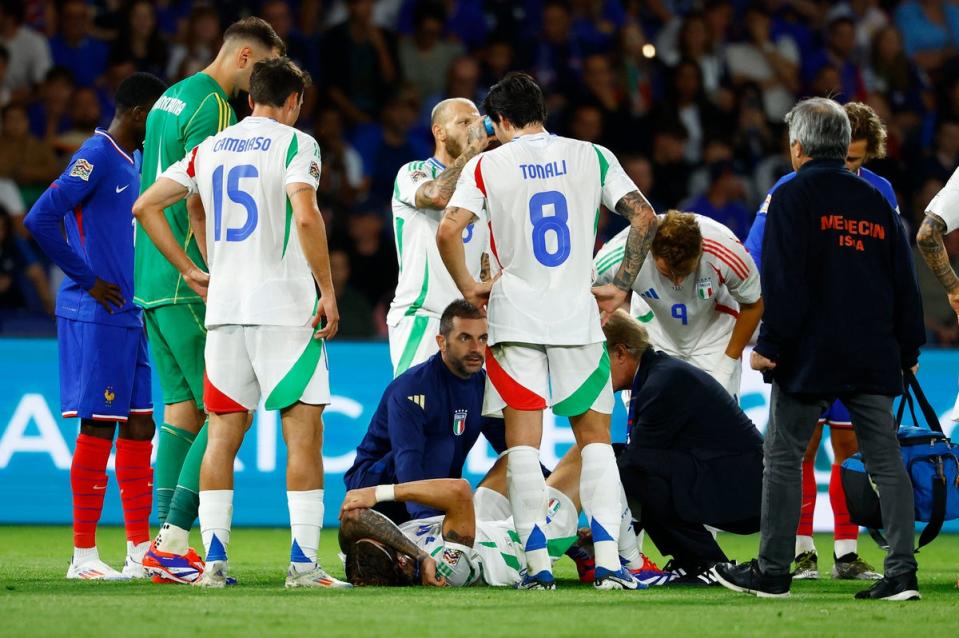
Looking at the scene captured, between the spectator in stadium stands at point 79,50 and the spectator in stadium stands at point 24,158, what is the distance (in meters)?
1.22

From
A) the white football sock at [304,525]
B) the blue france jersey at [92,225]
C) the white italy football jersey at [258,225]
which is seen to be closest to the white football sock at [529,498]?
the white football sock at [304,525]

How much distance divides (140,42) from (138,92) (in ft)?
21.2

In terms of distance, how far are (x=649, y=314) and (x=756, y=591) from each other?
228 cm

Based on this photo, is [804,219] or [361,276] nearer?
[804,219]

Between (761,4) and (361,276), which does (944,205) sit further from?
(761,4)

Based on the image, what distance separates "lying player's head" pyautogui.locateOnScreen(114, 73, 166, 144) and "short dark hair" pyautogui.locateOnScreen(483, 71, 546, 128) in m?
1.93

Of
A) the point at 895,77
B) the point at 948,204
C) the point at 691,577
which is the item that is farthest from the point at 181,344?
the point at 895,77

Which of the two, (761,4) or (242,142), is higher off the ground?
(761,4)

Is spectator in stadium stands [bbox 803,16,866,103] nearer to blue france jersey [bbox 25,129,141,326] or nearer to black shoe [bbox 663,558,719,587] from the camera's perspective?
black shoe [bbox 663,558,719,587]

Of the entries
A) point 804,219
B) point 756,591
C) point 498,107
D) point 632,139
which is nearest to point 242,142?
point 498,107

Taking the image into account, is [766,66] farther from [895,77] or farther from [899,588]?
[899,588]

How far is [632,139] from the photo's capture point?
47.5ft

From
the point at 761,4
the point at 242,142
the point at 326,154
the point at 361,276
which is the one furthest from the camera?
the point at 761,4

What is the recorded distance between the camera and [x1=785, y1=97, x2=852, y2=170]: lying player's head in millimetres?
6336
